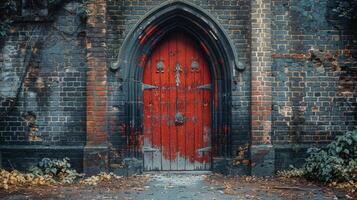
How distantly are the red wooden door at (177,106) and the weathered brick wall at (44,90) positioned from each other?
144 cm

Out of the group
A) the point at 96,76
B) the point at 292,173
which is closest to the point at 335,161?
the point at 292,173

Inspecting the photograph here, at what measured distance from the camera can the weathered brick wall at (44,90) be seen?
9.22 metres

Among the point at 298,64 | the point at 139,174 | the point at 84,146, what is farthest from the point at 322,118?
the point at 84,146

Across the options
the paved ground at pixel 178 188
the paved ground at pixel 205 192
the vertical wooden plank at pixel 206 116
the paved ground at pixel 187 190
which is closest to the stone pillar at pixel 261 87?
the paved ground at pixel 187 190

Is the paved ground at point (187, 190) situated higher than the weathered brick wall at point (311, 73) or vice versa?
the weathered brick wall at point (311, 73)

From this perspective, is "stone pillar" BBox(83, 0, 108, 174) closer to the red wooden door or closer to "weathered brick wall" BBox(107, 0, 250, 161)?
"weathered brick wall" BBox(107, 0, 250, 161)

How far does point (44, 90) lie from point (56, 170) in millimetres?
1683

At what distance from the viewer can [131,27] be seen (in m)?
9.15

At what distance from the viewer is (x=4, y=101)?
9.31m

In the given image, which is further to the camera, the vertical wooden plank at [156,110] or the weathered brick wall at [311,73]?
the vertical wooden plank at [156,110]

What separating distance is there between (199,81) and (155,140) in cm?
157

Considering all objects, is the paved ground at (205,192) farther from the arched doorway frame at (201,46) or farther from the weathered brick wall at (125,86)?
the weathered brick wall at (125,86)

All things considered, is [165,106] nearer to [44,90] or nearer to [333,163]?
[44,90]

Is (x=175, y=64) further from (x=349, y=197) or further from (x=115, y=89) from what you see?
(x=349, y=197)
